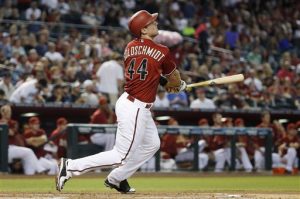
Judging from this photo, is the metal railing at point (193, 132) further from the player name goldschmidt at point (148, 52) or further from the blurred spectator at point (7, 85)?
the player name goldschmidt at point (148, 52)

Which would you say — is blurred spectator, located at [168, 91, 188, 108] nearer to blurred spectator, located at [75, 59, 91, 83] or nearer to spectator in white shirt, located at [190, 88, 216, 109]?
spectator in white shirt, located at [190, 88, 216, 109]

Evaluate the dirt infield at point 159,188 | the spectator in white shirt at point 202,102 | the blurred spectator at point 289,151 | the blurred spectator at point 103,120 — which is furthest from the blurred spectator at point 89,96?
the blurred spectator at point 289,151

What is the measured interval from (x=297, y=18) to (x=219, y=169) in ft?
40.9

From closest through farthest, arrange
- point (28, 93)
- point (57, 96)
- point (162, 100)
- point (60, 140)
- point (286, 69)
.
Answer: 1. point (60, 140)
2. point (28, 93)
3. point (57, 96)
4. point (162, 100)
5. point (286, 69)

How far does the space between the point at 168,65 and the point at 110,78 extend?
8664mm

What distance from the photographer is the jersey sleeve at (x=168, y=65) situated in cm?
910

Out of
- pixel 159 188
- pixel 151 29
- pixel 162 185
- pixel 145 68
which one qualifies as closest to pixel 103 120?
pixel 162 185

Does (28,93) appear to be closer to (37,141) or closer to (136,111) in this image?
(37,141)

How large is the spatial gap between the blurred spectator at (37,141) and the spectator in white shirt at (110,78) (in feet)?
8.53

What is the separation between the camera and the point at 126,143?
892 cm

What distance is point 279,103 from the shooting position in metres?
20.7

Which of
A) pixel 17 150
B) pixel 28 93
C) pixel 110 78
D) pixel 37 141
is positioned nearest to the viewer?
pixel 17 150

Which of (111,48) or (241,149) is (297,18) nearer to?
(111,48)

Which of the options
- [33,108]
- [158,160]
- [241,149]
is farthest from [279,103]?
[33,108]
